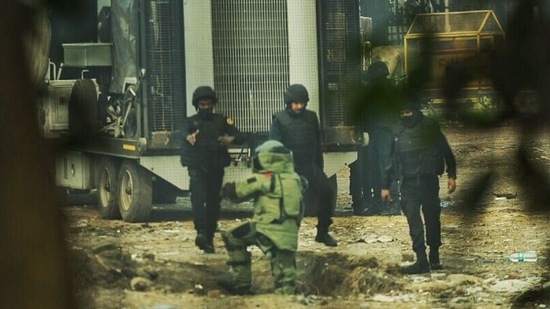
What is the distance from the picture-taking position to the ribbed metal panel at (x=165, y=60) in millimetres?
4852

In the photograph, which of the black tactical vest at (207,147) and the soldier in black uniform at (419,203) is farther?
the black tactical vest at (207,147)

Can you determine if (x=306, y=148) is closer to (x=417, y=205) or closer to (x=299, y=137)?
(x=299, y=137)

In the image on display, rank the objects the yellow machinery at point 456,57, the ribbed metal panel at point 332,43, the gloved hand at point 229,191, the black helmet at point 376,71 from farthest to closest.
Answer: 1. the gloved hand at point 229,191
2. the ribbed metal panel at point 332,43
3. the black helmet at point 376,71
4. the yellow machinery at point 456,57

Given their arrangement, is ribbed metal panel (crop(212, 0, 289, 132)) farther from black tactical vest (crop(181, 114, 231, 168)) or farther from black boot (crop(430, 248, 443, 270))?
black boot (crop(430, 248, 443, 270))

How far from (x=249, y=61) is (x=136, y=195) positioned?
2.66 feet

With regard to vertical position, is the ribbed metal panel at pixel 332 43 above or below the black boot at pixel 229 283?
above

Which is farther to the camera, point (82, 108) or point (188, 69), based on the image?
point (188, 69)

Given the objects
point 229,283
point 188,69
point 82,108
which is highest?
point 188,69

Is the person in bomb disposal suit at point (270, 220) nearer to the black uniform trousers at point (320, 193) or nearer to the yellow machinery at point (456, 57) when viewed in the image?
the black uniform trousers at point (320, 193)

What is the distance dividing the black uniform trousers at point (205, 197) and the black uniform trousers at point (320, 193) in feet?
1.26

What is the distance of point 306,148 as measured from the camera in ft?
15.9

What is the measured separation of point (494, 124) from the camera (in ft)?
6.35

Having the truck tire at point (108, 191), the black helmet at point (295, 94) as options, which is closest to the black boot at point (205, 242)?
the truck tire at point (108, 191)

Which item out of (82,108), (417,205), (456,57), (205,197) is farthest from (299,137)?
(456,57)
